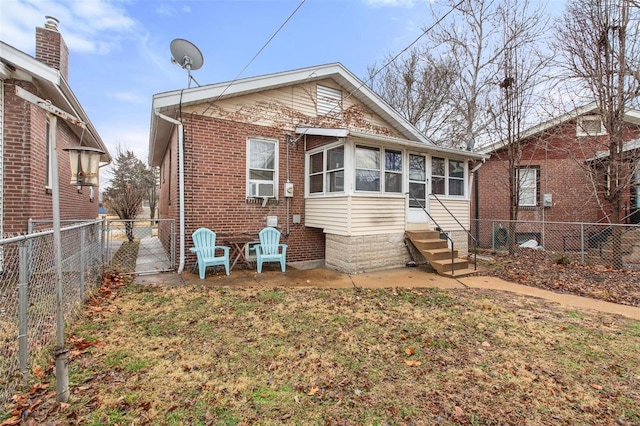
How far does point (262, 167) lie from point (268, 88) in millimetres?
2000

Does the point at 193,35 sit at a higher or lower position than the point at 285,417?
higher

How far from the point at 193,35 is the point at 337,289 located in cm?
793

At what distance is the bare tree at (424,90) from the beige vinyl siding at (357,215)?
10716 millimetres

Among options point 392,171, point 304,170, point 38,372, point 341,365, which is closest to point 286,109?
point 304,170

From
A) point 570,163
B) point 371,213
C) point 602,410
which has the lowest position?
point 602,410

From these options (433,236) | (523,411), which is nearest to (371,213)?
(433,236)

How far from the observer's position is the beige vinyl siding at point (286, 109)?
7.44 m

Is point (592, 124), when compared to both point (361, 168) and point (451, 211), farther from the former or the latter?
point (361, 168)

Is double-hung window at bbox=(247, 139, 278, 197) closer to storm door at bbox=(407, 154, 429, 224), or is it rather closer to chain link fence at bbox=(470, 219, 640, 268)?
storm door at bbox=(407, 154, 429, 224)

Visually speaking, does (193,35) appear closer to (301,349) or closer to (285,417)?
(301,349)

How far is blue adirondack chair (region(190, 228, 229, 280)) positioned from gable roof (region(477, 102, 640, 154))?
10.1m

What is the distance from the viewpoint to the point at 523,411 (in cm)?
236

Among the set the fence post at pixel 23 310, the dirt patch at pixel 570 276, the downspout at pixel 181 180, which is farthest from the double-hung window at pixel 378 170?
the fence post at pixel 23 310

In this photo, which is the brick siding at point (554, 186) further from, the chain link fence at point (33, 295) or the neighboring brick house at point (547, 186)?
the chain link fence at point (33, 295)
